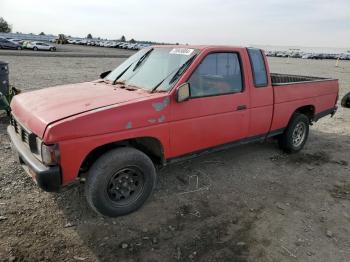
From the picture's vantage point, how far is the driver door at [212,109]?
395cm

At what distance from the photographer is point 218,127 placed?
4.34 metres

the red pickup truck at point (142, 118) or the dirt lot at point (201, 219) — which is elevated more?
the red pickup truck at point (142, 118)

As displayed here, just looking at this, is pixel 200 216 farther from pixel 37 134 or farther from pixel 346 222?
pixel 37 134

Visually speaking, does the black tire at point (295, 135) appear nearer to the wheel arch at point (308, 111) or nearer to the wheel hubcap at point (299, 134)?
the wheel hubcap at point (299, 134)

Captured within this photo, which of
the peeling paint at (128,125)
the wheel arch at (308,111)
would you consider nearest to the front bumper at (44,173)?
the peeling paint at (128,125)

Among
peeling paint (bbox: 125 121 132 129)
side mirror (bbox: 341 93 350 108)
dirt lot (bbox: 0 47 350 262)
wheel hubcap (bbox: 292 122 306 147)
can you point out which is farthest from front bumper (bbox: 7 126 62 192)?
side mirror (bbox: 341 93 350 108)

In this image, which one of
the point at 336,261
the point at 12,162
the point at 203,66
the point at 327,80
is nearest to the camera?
the point at 336,261

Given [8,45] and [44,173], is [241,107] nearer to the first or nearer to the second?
[44,173]

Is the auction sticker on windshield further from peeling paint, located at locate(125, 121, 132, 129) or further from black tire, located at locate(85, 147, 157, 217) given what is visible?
black tire, located at locate(85, 147, 157, 217)

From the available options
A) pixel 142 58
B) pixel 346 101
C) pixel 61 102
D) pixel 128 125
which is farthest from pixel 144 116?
pixel 346 101

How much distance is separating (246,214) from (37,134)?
101 inches

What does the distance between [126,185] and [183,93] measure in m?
1.27

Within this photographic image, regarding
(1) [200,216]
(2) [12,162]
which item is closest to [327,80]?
(1) [200,216]

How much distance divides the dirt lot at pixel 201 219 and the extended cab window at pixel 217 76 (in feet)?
4.48
